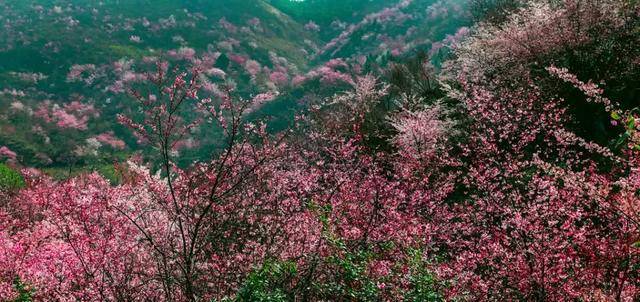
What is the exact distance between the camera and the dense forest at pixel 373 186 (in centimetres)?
759

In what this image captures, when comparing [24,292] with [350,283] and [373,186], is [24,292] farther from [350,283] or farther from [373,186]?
[373,186]

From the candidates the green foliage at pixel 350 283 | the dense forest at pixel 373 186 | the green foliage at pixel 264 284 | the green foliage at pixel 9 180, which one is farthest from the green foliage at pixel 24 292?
the green foliage at pixel 9 180

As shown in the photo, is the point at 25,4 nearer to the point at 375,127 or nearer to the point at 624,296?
the point at 375,127

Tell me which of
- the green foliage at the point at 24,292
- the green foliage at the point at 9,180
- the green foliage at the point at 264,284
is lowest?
the green foliage at the point at 9,180

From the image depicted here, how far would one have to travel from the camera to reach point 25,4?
93875 millimetres

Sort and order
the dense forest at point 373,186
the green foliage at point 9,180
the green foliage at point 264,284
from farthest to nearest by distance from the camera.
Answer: the green foliage at point 9,180, the dense forest at point 373,186, the green foliage at point 264,284

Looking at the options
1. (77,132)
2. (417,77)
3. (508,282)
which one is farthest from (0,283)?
(77,132)

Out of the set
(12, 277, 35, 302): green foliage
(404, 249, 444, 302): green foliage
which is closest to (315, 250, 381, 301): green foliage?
(404, 249, 444, 302): green foliage

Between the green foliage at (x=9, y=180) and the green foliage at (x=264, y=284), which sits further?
the green foliage at (x=9, y=180)

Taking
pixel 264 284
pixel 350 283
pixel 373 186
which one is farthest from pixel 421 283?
pixel 373 186

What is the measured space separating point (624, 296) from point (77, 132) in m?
67.7

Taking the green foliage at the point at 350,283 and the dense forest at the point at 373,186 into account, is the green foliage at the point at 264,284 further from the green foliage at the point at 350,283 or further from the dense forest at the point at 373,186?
the green foliage at the point at 350,283

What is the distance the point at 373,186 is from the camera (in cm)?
1494

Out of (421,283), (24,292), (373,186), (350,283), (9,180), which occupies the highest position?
(421,283)
